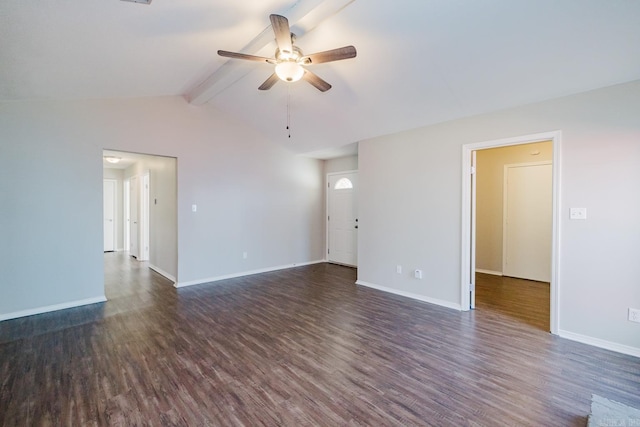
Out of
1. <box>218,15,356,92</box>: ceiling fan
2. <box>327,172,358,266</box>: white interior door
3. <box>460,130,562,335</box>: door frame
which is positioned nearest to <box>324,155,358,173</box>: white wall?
<box>327,172,358,266</box>: white interior door

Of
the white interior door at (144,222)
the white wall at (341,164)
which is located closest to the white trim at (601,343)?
the white wall at (341,164)

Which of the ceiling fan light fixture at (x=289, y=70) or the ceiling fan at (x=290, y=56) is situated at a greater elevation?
the ceiling fan at (x=290, y=56)

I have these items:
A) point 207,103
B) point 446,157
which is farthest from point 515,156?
point 207,103

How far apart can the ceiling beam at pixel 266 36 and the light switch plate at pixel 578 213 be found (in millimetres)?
3005

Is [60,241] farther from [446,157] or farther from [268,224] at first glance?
[446,157]

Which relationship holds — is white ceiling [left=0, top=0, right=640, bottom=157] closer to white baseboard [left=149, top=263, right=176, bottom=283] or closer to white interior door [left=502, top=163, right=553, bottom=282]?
white interior door [left=502, top=163, right=553, bottom=282]

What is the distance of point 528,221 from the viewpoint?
525 cm

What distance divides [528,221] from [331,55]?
16.2 feet

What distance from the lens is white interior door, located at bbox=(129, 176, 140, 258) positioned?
719 cm

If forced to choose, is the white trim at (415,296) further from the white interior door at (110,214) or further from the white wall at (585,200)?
the white interior door at (110,214)

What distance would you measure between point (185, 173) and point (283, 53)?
3177mm

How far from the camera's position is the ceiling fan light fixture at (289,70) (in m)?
2.50

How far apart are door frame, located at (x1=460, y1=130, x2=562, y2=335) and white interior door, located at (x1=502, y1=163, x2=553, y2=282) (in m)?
2.31

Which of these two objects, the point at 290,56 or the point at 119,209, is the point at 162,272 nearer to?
the point at 119,209
